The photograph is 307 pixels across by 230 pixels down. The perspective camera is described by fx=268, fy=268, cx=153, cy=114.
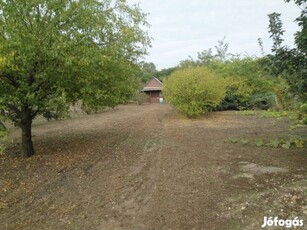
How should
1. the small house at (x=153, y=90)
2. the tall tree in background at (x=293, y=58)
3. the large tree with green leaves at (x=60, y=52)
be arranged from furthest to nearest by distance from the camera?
the small house at (x=153, y=90) → the large tree with green leaves at (x=60, y=52) → the tall tree in background at (x=293, y=58)

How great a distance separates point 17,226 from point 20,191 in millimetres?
1582

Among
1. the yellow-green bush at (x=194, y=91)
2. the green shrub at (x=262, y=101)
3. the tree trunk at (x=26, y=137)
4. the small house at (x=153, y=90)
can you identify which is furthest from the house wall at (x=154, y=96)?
the tree trunk at (x=26, y=137)

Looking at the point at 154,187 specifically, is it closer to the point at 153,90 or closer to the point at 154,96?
the point at 153,90

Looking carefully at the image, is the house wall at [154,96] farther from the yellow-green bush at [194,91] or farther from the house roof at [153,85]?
the yellow-green bush at [194,91]

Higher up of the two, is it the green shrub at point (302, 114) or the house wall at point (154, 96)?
the house wall at point (154, 96)

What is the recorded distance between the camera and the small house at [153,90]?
Result: 4622cm

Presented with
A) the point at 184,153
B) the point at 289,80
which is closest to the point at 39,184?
the point at 184,153

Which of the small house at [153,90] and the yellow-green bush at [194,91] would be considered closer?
the yellow-green bush at [194,91]

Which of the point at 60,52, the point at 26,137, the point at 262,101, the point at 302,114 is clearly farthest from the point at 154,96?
the point at 302,114

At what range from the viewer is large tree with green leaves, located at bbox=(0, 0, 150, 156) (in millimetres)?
6121

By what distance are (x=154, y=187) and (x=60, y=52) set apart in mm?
3702

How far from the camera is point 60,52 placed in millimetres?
6184

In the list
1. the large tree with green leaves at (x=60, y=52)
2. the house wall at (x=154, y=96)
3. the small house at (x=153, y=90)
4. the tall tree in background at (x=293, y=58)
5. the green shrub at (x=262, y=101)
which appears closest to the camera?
the tall tree in background at (x=293, y=58)

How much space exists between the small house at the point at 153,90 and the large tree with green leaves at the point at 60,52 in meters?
37.5
